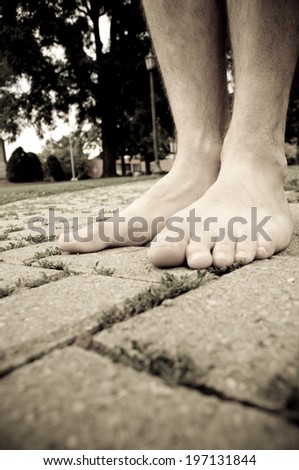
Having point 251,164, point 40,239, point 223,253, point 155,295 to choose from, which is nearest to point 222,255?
point 223,253

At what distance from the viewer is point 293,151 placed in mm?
32438

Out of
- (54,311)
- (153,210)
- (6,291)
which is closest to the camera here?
(54,311)

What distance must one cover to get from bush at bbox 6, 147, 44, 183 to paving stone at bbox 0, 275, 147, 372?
864 inches

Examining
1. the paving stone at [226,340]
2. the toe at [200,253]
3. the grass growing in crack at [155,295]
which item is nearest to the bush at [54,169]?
the toe at [200,253]

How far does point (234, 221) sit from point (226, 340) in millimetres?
699

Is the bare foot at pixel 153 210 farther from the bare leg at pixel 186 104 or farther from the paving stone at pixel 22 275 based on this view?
the paving stone at pixel 22 275

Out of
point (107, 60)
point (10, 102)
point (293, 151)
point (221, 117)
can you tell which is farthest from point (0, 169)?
point (221, 117)

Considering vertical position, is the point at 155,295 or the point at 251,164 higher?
the point at 251,164

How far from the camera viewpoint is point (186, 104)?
177 cm

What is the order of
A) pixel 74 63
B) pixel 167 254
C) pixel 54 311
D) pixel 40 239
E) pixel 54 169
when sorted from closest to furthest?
pixel 54 311 < pixel 167 254 < pixel 40 239 < pixel 74 63 < pixel 54 169

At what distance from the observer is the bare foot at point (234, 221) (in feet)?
4.13

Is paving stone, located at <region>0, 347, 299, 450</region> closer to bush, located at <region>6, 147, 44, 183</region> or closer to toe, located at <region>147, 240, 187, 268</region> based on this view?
toe, located at <region>147, 240, 187, 268</region>

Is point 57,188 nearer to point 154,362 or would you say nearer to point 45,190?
point 45,190

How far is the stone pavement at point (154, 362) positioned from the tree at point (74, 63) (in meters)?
18.2
